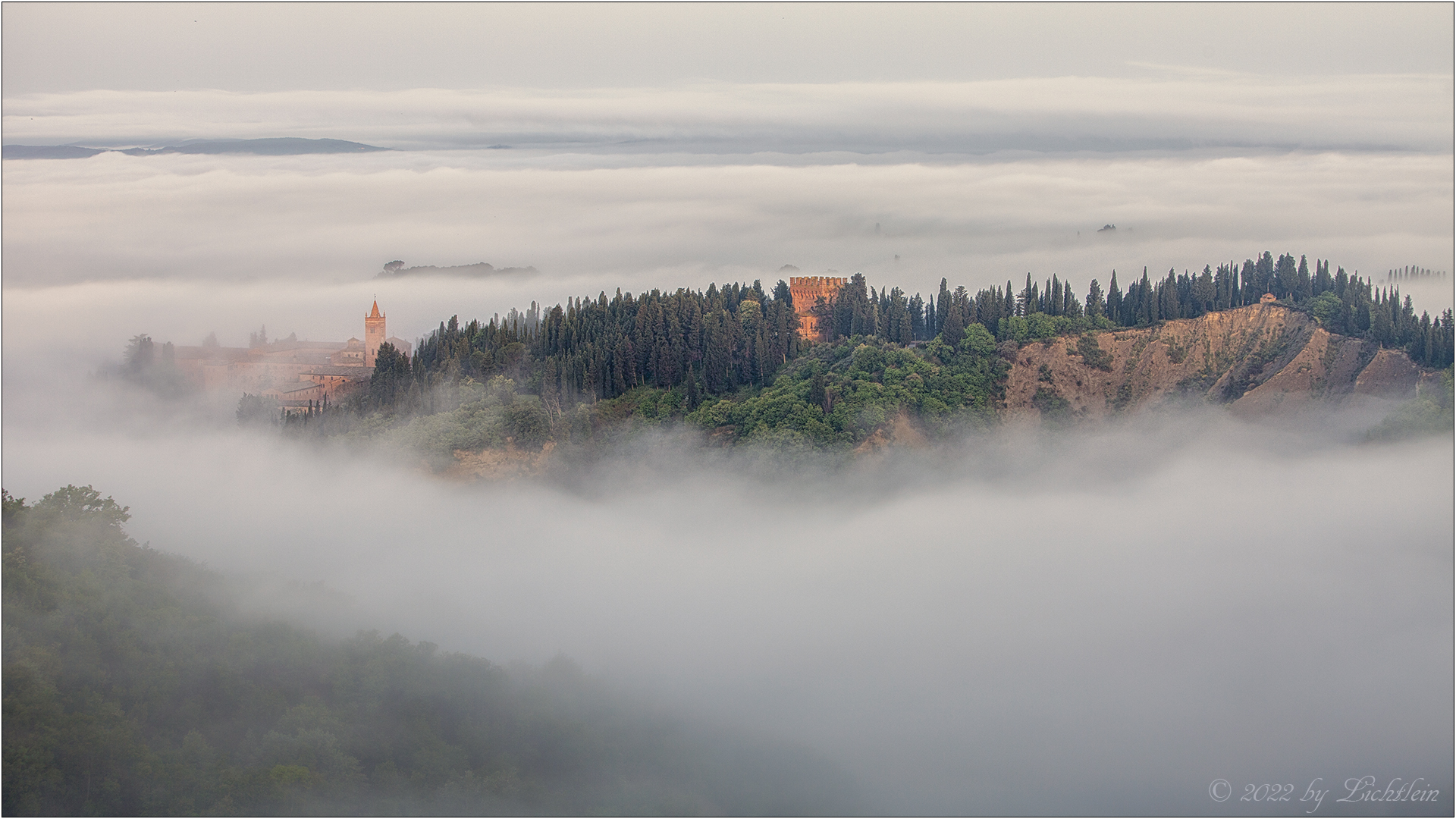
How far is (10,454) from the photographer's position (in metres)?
45.2

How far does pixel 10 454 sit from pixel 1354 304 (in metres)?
46.6

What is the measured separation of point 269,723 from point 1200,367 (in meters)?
32.6

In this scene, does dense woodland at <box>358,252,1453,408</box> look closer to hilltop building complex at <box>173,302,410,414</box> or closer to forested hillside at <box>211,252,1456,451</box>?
forested hillside at <box>211,252,1456,451</box>

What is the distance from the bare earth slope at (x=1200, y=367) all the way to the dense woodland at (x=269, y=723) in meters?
17.4

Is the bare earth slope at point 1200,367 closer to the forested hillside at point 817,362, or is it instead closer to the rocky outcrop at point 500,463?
the forested hillside at point 817,362

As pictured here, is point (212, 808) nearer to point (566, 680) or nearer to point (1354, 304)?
point (566, 680)

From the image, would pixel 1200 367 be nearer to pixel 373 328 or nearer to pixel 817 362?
pixel 817 362

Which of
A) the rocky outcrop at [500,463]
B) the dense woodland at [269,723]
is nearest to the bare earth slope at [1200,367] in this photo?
the rocky outcrop at [500,463]

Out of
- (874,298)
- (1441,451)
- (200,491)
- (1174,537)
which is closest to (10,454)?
(200,491)

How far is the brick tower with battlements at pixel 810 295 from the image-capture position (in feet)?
160

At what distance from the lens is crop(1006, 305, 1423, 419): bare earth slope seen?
44250mm

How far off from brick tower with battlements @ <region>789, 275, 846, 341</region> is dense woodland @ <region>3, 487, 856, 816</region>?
658 inches

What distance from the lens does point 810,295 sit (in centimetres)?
4900

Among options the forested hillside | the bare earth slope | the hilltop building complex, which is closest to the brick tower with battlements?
the forested hillside
